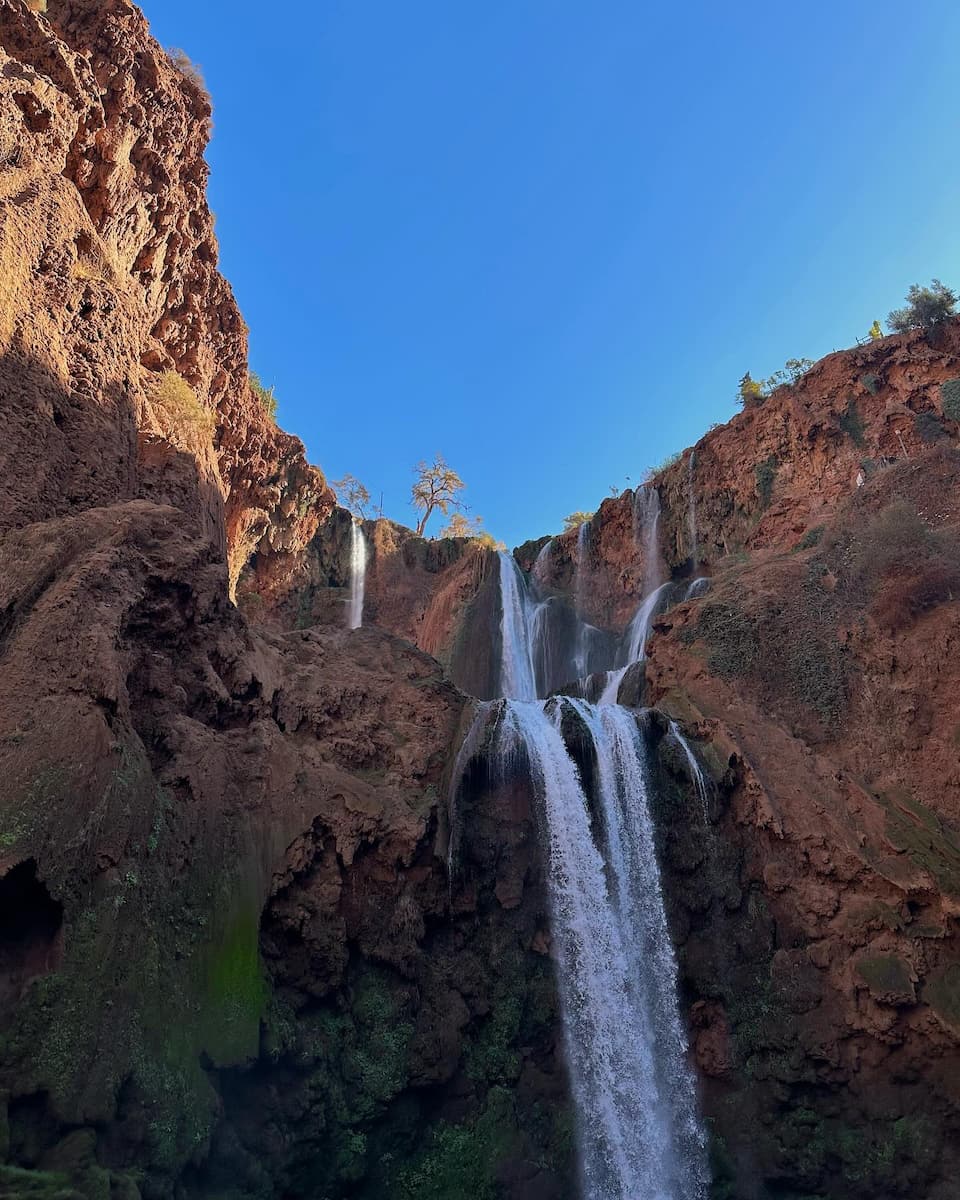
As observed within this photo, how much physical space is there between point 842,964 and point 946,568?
9.22m

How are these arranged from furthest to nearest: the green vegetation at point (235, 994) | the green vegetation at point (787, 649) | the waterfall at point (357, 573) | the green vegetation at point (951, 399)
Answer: the waterfall at point (357, 573) → the green vegetation at point (951, 399) → the green vegetation at point (787, 649) → the green vegetation at point (235, 994)

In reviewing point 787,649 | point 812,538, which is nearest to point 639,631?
point 812,538

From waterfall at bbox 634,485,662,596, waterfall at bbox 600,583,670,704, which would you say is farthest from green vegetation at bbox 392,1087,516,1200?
waterfall at bbox 634,485,662,596

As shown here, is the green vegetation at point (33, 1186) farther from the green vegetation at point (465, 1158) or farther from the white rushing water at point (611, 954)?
the white rushing water at point (611, 954)

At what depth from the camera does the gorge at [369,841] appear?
27.5 feet

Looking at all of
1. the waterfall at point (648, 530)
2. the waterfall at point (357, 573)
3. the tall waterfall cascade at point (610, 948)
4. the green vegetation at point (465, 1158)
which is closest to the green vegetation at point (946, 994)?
the tall waterfall cascade at point (610, 948)

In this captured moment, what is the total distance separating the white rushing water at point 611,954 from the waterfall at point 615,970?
2 centimetres

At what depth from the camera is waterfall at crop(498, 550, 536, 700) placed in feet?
99.6

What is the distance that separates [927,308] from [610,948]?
2769 centimetres

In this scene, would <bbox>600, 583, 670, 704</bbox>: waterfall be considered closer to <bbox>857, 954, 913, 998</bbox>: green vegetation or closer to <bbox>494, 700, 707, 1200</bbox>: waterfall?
<bbox>494, 700, 707, 1200</bbox>: waterfall

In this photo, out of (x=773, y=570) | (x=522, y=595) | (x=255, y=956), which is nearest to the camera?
(x=255, y=956)

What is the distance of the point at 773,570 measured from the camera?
19.2 meters

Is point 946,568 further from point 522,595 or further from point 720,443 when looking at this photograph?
point 522,595

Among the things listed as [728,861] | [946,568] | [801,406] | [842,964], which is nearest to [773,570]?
[946,568]
